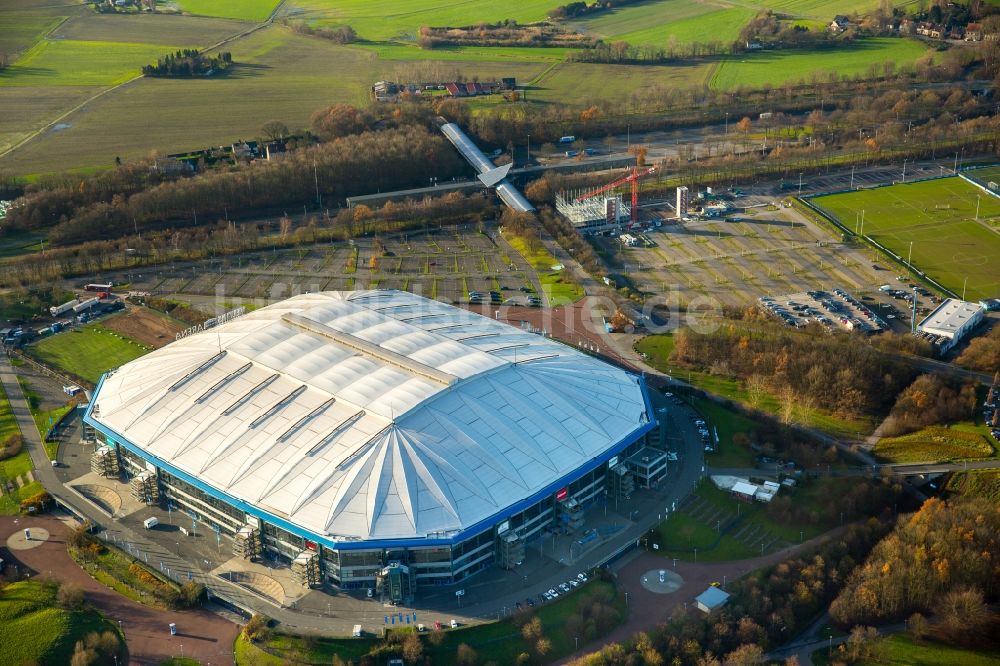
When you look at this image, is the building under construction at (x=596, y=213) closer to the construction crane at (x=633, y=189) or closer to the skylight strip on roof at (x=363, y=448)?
the construction crane at (x=633, y=189)

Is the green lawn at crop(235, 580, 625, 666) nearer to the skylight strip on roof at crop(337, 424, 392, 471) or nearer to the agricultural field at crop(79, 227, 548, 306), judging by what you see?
the skylight strip on roof at crop(337, 424, 392, 471)

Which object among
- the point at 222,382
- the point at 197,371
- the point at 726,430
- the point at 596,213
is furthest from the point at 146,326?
the point at 726,430

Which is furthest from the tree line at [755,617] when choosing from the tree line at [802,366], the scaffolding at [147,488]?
the scaffolding at [147,488]

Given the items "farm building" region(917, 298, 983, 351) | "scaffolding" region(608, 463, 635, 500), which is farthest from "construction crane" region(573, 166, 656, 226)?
"scaffolding" region(608, 463, 635, 500)

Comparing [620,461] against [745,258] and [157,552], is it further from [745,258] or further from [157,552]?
[745,258]

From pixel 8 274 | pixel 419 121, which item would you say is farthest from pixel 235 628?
pixel 419 121

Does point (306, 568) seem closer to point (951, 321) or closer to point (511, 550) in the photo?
point (511, 550)
